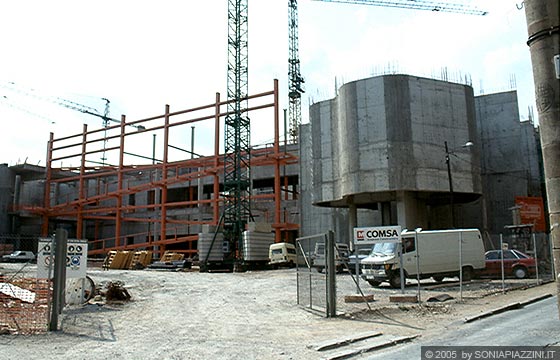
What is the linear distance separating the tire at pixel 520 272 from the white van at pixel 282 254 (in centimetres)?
1688

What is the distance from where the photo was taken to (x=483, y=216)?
3881cm

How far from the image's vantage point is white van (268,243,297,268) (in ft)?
123

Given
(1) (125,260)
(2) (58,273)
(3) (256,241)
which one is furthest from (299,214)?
(2) (58,273)

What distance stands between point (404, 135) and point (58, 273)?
26.1 metres

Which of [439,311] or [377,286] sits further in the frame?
[377,286]

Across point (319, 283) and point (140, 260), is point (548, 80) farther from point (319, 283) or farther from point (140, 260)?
point (140, 260)

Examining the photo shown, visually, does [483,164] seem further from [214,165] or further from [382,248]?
[214,165]

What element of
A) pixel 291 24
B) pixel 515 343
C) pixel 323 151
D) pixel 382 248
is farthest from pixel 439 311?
pixel 291 24

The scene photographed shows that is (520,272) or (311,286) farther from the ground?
(311,286)

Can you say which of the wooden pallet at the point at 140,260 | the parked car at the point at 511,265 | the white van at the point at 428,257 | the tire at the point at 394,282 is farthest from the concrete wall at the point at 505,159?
the wooden pallet at the point at 140,260

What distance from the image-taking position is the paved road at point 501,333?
881 centimetres

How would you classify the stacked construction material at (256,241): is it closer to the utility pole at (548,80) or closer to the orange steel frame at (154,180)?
the orange steel frame at (154,180)

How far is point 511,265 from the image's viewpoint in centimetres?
2464

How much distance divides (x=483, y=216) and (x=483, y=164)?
4397mm
